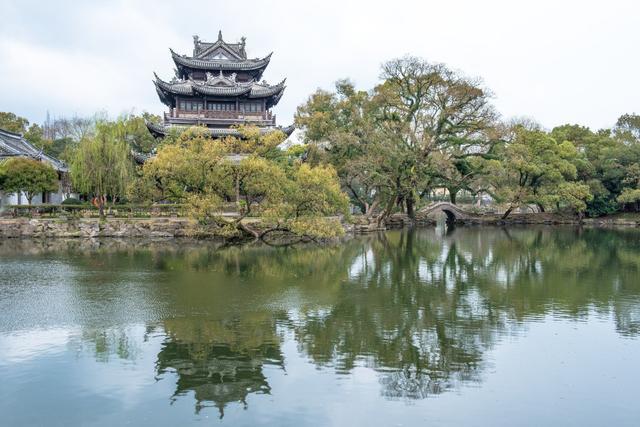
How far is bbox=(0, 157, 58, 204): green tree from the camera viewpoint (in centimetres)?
2861

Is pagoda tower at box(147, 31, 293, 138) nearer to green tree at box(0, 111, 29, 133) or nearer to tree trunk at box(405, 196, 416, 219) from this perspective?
tree trunk at box(405, 196, 416, 219)

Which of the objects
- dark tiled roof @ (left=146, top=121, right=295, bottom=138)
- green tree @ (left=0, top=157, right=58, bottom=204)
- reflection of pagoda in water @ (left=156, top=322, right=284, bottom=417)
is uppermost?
dark tiled roof @ (left=146, top=121, right=295, bottom=138)

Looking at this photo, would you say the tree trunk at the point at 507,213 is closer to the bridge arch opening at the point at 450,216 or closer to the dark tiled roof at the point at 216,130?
the bridge arch opening at the point at 450,216

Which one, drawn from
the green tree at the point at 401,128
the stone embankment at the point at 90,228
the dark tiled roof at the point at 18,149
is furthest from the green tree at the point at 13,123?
the green tree at the point at 401,128

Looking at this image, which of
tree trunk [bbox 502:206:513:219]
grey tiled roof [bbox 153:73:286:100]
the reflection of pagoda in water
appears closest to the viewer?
the reflection of pagoda in water

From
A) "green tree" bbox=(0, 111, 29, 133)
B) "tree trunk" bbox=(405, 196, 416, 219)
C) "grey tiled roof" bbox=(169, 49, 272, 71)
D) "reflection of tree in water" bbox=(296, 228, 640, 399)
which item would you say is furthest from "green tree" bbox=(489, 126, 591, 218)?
"green tree" bbox=(0, 111, 29, 133)

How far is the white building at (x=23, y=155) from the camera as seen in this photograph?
33.8 metres

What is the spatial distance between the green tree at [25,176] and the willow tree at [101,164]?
1.56m

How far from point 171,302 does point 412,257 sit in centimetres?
1235

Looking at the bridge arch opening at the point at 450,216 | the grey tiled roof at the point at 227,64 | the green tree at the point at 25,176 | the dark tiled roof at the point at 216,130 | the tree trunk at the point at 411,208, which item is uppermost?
the grey tiled roof at the point at 227,64

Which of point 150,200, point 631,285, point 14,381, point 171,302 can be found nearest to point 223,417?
point 14,381

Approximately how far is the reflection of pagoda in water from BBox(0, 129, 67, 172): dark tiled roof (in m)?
30.3

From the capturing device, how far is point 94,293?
542 inches

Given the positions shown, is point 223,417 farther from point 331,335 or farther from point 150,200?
point 150,200
